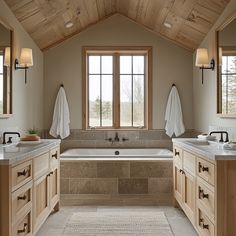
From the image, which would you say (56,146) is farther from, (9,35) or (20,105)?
(9,35)

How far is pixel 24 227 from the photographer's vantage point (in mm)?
2396

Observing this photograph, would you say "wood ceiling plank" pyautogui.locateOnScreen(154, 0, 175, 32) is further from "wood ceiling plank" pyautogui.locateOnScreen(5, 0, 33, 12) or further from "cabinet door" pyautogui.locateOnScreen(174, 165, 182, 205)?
"cabinet door" pyautogui.locateOnScreen(174, 165, 182, 205)

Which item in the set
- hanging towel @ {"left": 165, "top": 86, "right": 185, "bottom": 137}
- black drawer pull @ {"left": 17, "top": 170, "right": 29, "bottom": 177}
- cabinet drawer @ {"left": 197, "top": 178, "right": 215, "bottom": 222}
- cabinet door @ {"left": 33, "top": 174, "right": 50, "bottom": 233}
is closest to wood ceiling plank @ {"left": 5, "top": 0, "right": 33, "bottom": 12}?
cabinet door @ {"left": 33, "top": 174, "right": 50, "bottom": 233}

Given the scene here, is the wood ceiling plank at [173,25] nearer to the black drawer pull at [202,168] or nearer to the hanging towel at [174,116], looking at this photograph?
the hanging towel at [174,116]

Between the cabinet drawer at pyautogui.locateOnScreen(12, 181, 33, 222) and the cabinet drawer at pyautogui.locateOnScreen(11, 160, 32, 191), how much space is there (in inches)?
1.5

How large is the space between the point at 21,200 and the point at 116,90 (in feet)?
11.1

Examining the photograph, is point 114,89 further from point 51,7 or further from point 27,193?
point 27,193

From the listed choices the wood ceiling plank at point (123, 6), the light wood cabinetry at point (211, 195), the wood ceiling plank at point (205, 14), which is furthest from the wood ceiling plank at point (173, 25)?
the light wood cabinetry at point (211, 195)

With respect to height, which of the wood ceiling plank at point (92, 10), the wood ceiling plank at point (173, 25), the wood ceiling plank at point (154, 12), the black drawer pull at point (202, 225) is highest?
the wood ceiling plank at point (92, 10)

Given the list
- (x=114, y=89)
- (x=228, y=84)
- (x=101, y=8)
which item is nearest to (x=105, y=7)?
(x=101, y=8)

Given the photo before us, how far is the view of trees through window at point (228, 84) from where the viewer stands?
3461 mm

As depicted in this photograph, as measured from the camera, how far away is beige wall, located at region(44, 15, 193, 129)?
5406mm

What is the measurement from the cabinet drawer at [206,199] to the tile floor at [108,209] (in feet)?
1.90

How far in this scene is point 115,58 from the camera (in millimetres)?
5504
